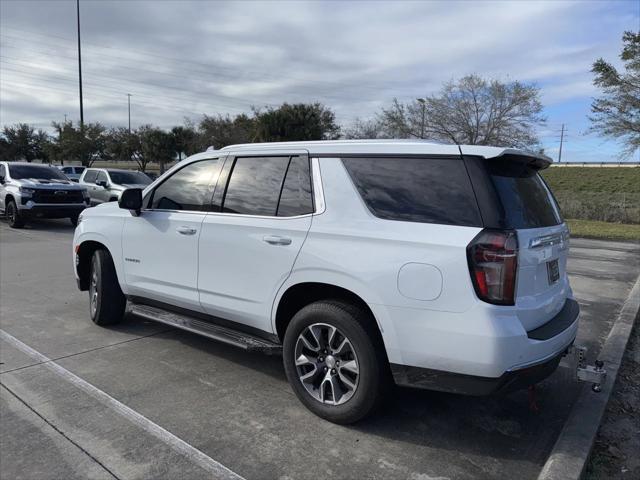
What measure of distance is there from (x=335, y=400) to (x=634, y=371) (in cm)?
298

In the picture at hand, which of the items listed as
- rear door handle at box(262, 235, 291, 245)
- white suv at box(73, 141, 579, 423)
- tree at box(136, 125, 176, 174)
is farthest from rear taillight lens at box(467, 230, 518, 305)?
tree at box(136, 125, 176, 174)

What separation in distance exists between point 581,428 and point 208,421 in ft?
8.08

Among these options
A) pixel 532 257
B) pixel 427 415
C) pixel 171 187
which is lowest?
pixel 427 415

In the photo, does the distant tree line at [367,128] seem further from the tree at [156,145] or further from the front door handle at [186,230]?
the front door handle at [186,230]

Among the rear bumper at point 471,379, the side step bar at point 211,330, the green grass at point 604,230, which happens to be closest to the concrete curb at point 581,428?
the rear bumper at point 471,379

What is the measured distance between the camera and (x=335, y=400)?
134 inches

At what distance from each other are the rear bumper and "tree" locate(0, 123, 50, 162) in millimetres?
59131

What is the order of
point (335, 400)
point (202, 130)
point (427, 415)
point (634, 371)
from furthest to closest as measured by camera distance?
1. point (202, 130)
2. point (634, 371)
3. point (427, 415)
4. point (335, 400)

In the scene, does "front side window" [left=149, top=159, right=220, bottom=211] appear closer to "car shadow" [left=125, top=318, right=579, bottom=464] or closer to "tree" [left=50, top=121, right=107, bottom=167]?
"car shadow" [left=125, top=318, right=579, bottom=464]

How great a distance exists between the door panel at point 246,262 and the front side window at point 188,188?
0.29 m

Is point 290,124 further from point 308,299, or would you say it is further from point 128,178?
point 308,299

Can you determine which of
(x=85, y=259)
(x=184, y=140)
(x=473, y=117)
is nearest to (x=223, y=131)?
(x=184, y=140)

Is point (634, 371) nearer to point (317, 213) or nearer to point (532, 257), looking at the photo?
point (532, 257)

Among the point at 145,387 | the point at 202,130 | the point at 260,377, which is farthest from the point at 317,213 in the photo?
the point at 202,130
